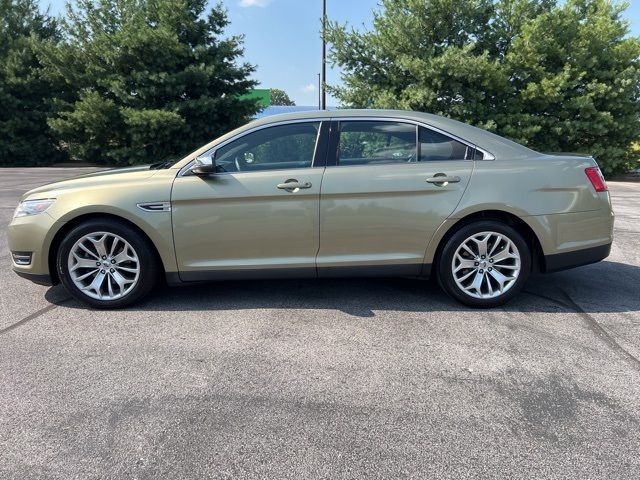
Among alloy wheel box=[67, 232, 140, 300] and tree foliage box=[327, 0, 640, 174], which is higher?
tree foliage box=[327, 0, 640, 174]

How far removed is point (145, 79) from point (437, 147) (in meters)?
17.6

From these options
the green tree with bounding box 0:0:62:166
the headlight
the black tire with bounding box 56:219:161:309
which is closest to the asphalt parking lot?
the black tire with bounding box 56:219:161:309

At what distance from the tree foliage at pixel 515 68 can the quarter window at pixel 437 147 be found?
11.6 meters

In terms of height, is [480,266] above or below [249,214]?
below

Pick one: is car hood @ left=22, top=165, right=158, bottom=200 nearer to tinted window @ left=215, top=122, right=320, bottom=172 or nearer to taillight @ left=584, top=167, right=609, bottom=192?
tinted window @ left=215, top=122, right=320, bottom=172

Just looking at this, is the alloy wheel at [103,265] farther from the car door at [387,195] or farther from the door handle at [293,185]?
the car door at [387,195]

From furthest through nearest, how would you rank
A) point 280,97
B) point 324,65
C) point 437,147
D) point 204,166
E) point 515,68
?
point 280,97 → point 324,65 → point 515,68 → point 437,147 → point 204,166

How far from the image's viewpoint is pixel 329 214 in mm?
3879

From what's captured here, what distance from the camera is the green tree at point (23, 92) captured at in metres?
21.3

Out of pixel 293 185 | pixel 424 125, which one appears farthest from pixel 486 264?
pixel 293 185

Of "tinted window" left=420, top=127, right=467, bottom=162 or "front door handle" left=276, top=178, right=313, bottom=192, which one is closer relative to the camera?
"front door handle" left=276, top=178, right=313, bottom=192

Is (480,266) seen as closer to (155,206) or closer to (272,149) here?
(272,149)

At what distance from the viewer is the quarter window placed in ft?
13.1

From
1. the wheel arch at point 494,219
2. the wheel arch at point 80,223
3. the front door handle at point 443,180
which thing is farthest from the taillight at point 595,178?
the wheel arch at point 80,223
